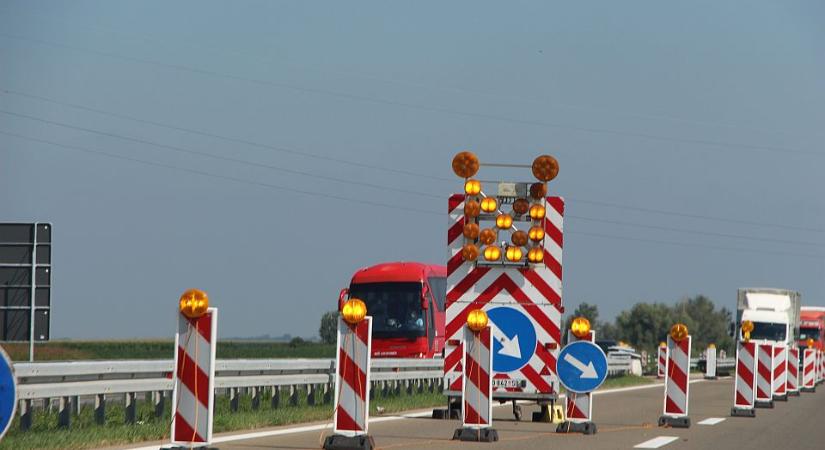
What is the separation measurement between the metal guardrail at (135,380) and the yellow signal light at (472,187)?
12.9ft

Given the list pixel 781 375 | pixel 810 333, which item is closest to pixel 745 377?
pixel 781 375

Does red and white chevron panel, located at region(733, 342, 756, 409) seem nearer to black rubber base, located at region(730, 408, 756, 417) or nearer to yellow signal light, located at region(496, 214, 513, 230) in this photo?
black rubber base, located at region(730, 408, 756, 417)

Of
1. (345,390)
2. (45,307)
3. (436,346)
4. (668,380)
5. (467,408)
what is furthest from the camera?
(436,346)

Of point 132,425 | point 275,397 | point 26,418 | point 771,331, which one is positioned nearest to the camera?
point 26,418

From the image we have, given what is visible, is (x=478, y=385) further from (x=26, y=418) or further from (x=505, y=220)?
(x=26, y=418)

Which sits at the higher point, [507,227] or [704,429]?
[507,227]

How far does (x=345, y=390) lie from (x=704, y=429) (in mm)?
6785

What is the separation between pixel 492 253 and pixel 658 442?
3628 millimetres

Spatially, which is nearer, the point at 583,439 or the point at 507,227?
the point at 583,439

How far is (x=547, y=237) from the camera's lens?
17.4 metres

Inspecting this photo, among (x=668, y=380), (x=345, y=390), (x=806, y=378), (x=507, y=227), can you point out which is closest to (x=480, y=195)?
(x=507, y=227)

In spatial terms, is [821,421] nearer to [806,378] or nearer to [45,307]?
[45,307]

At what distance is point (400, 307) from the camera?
40.6 m

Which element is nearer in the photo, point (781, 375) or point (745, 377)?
point (745, 377)
